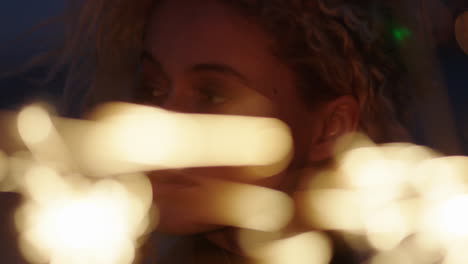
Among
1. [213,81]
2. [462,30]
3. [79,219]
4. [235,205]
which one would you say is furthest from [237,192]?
[462,30]

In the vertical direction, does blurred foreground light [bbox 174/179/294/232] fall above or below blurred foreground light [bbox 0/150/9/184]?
above

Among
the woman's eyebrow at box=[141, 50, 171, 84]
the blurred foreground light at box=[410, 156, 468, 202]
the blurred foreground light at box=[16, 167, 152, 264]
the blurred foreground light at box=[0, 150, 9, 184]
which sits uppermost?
the woman's eyebrow at box=[141, 50, 171, 84]

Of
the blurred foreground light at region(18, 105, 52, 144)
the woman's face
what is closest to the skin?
the woman's face

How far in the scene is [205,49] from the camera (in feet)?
2.53

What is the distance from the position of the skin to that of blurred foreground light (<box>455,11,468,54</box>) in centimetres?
21

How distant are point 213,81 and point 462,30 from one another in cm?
31

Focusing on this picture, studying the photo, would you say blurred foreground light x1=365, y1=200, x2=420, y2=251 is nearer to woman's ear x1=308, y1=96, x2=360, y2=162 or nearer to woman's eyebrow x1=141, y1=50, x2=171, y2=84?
woman's ear x1=308, y1=96, x2=360, y2=162

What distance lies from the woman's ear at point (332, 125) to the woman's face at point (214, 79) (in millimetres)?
30

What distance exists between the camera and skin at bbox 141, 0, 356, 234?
759 mm

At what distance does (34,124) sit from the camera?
3.19 feet

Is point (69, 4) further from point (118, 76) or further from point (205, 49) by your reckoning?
point (205, 49)

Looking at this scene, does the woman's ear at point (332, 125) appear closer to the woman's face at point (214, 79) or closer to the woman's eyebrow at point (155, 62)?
the woman's face at point (214, 79)

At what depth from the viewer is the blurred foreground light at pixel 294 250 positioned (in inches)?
32.6

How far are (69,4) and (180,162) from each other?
31 centimetres
